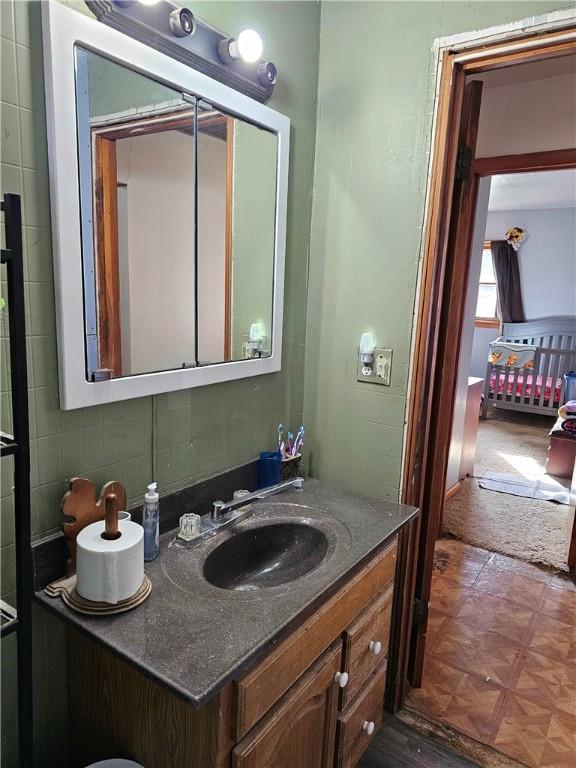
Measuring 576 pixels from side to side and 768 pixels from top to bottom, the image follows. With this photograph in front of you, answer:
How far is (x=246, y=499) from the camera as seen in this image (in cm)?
143

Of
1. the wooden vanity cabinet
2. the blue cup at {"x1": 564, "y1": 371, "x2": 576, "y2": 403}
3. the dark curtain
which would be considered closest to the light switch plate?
the wooden vanity cabinet

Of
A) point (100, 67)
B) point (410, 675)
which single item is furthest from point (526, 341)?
point (100, 67)

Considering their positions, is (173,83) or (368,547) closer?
(173,83)

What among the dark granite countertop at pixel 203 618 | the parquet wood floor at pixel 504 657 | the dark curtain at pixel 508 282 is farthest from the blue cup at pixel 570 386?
the dark granite countertop at pixel 203 618

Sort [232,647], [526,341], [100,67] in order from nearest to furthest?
[232,647]
[100,67]
[526,341]

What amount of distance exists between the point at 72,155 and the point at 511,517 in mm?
3269

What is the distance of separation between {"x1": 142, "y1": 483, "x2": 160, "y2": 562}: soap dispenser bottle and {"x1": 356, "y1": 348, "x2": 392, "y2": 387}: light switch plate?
2.56 ft

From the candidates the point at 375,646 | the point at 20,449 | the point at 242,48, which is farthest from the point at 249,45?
the point at 375,646

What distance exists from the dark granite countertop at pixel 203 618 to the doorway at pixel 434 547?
0.51 m

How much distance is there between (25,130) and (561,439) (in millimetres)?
4162

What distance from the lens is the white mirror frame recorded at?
96cm

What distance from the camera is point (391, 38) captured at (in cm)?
148

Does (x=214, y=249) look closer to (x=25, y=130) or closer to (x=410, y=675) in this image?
(x=25, y=130)

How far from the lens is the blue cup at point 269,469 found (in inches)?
64.2
